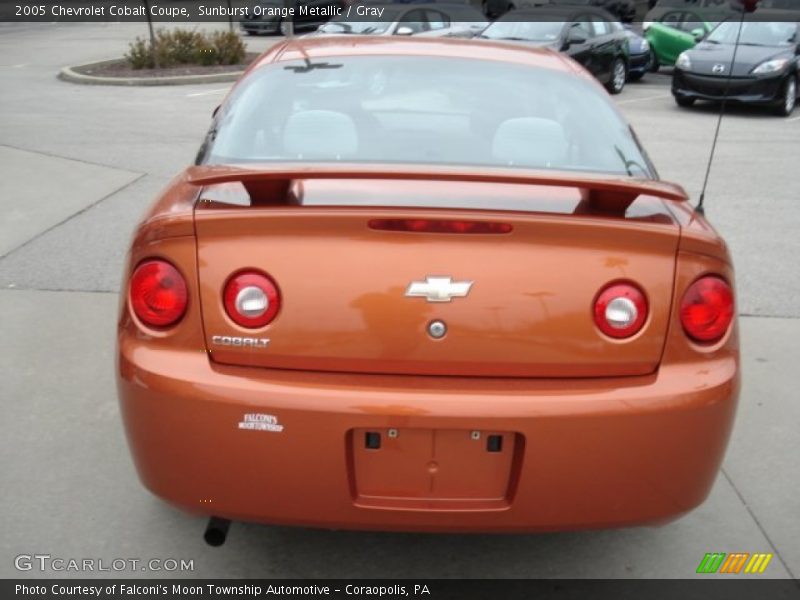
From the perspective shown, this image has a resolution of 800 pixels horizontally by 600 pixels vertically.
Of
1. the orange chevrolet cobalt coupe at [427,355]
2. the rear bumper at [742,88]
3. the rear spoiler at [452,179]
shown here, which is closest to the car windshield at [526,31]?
the rear bumper at [742,88]

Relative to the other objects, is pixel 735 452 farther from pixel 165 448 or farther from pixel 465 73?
pixel 165 448

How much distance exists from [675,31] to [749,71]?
21.0ft

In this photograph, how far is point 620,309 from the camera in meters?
2.66

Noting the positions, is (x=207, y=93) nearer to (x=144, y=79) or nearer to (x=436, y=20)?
(x=144, y=79)

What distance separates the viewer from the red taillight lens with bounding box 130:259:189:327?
270 centimetres

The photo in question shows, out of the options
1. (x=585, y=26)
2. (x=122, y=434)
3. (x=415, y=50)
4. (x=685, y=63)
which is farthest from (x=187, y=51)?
(x=122, y=434)

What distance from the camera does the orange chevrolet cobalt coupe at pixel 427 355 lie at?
2594mm

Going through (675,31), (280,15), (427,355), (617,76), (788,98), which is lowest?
(280,15)

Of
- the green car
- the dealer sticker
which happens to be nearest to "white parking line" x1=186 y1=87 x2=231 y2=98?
the green car

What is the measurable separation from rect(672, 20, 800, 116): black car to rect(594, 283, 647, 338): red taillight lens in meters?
13.2

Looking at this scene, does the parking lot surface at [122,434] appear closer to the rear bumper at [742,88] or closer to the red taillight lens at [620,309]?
the red taillight lens at [620,309]

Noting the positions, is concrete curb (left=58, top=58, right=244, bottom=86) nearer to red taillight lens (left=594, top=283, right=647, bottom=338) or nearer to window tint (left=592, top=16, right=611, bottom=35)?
window tint (left=592, top=16, right=611, bottom=35)

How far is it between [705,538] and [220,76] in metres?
16.4

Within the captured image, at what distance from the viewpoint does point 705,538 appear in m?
3.45
